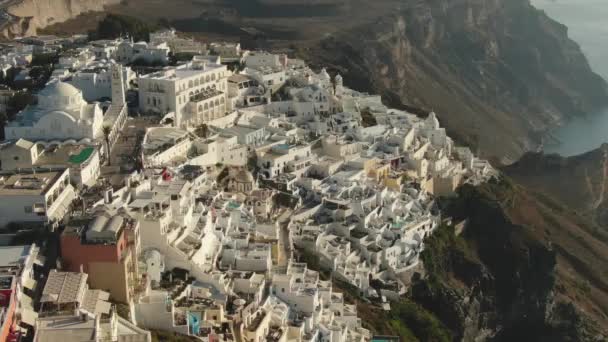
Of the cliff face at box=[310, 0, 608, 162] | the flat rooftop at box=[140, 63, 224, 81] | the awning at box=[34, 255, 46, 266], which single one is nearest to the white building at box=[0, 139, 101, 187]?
the awning at box=[34, 255, 46, 266]

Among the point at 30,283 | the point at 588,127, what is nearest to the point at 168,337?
the point at 30,283

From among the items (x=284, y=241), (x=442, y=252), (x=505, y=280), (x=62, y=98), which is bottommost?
(x=505, y=280)

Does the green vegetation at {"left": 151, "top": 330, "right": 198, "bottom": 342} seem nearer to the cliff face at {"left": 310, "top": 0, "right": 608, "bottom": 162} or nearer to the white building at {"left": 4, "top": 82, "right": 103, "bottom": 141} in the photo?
the white building at {"left": 4, "top": 82, "right": 103, "bottom": 141}

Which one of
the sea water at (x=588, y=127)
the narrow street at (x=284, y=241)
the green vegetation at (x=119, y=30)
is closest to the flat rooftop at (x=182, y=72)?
the narrow street at (x=284, y=241)

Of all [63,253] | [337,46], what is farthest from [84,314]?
[337,46]

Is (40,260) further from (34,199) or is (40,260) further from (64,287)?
(34,199)

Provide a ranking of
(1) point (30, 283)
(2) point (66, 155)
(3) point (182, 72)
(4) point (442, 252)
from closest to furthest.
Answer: (1) point (30, 283) < (2) point (66, 155) < (4) point (442, 252) < (3) point (182, 72)

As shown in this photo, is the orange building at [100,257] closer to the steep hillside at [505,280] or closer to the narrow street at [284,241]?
the narrow street at [284,241]
